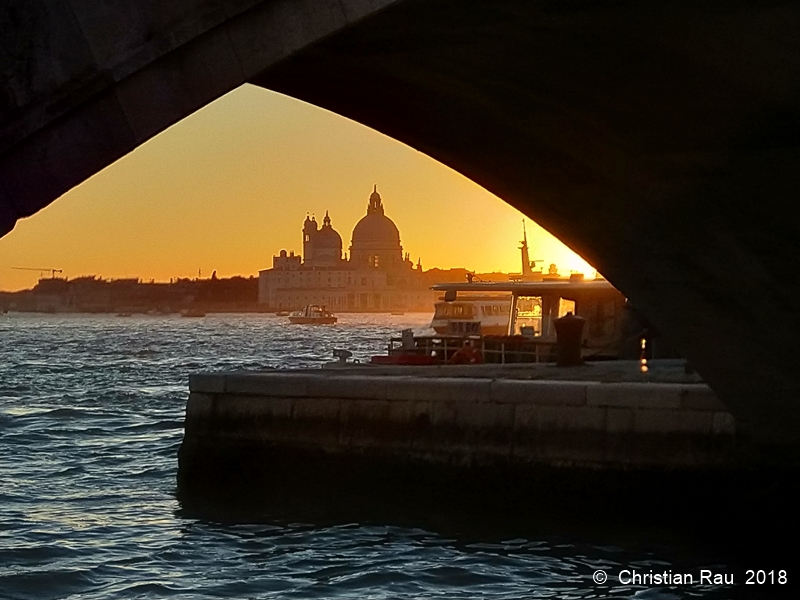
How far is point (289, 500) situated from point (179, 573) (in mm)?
3064

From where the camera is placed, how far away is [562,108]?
744 centimetres

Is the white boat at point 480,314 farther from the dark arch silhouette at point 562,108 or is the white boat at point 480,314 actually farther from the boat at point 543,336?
the dark arch silhouette at point 562,108

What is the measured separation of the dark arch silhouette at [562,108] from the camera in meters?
4.20

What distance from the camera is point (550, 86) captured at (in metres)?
7.03

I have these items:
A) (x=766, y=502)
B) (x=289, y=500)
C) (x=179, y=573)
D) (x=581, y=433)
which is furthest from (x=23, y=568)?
(x=766, y=502)

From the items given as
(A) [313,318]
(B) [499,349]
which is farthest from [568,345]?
(A) [313,318]

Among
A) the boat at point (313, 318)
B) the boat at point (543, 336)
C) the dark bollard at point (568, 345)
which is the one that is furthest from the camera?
the boat at point (313, 318)

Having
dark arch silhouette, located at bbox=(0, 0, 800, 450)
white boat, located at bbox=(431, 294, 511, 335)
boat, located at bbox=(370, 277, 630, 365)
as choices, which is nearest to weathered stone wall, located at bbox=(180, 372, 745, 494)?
dark arch silhouette, located at bbox=(0, 0, 800, 450)

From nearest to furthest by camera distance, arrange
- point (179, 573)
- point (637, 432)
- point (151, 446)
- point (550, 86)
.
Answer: point (550, 86) < point (179, 573) < point (637, 432) < point (151, 446)

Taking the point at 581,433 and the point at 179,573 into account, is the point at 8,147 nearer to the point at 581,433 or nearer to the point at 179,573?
the point at 179,573

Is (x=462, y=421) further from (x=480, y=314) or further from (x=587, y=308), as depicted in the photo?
(x=480, y=314)

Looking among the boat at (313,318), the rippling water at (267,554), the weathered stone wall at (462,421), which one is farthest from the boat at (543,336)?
the boat at (313,318)

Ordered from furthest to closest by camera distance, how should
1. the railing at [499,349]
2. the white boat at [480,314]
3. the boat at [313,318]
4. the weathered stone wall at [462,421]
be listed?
the boat at [313,318] < the white boat at [480,314] < the railing at [499,349] < the weathered stone wall at [462,421]

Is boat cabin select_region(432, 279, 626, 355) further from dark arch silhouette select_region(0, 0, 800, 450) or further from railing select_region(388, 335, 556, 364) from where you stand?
dark arch silhouette select_region(0, 0, 800, 450)
